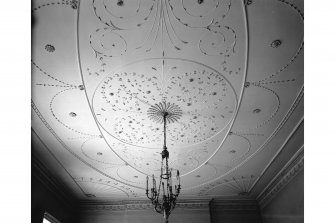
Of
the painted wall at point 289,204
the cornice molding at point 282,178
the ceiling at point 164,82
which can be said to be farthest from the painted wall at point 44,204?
the painted wall at point 289,204

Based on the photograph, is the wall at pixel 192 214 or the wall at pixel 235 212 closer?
the wall at pixel 192 214

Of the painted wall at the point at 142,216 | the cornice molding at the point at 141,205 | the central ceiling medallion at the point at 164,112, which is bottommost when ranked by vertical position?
the painted wall at the point at 142,216

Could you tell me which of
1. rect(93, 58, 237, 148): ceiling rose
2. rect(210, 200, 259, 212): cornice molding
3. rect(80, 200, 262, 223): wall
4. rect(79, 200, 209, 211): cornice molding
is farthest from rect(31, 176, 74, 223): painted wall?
rect(210, 200, 259, 212): cornice molding

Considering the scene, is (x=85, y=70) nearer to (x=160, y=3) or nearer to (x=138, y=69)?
(x=138, y=69)

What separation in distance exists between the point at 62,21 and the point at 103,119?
1950 mm

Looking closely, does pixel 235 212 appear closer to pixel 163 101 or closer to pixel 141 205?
pixel 141 205

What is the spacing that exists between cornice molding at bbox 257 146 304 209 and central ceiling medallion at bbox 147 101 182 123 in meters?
2.72

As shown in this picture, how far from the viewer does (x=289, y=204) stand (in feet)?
22.3

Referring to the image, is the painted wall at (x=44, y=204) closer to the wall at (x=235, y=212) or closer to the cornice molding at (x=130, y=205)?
the cornice molding at (x=130, y=205)

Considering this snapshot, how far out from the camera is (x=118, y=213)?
29.1ft

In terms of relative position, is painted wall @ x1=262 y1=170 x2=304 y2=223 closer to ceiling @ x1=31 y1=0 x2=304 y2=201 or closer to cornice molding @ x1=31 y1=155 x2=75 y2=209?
ceiling @ x1=31 y1=0 x2=304 y2=201

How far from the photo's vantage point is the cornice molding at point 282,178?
6.14m

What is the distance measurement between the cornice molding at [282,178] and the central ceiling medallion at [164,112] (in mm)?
2721

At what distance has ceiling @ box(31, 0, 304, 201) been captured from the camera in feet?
11.1
